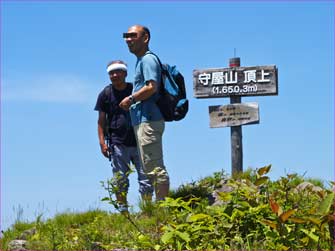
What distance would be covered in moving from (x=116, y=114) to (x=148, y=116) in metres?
1.03

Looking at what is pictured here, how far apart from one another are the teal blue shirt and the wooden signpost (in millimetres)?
3993

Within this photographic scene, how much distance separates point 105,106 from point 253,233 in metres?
4.42

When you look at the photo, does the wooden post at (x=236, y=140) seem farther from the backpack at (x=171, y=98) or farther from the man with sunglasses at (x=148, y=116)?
the man with sunglasses at (x=148, y=116)

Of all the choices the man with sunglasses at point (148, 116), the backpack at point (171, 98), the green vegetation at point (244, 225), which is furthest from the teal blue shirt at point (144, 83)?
the green vegetation at point (244, 225)

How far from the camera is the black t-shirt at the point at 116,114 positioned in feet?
26.8

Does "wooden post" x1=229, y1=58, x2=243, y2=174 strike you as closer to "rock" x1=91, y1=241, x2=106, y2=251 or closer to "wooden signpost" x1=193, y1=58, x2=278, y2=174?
"wooden signpost" x1=193, y1=58, x2=278, y2=174

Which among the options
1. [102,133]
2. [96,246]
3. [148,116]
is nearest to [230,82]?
[102,133]

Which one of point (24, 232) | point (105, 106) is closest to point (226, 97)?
point (105, 106)

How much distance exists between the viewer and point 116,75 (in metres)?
8.27

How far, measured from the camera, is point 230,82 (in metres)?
11.4

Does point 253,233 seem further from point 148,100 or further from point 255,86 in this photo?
point 255,86

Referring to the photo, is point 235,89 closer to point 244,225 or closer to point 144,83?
point 144,83

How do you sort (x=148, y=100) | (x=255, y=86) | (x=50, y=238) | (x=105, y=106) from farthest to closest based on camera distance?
(x=255, y=86) → (x=105, y=106) → (x=148, y=100) → (x=50, y=238)

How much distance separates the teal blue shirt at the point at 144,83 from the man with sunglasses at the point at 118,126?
2.10ft
